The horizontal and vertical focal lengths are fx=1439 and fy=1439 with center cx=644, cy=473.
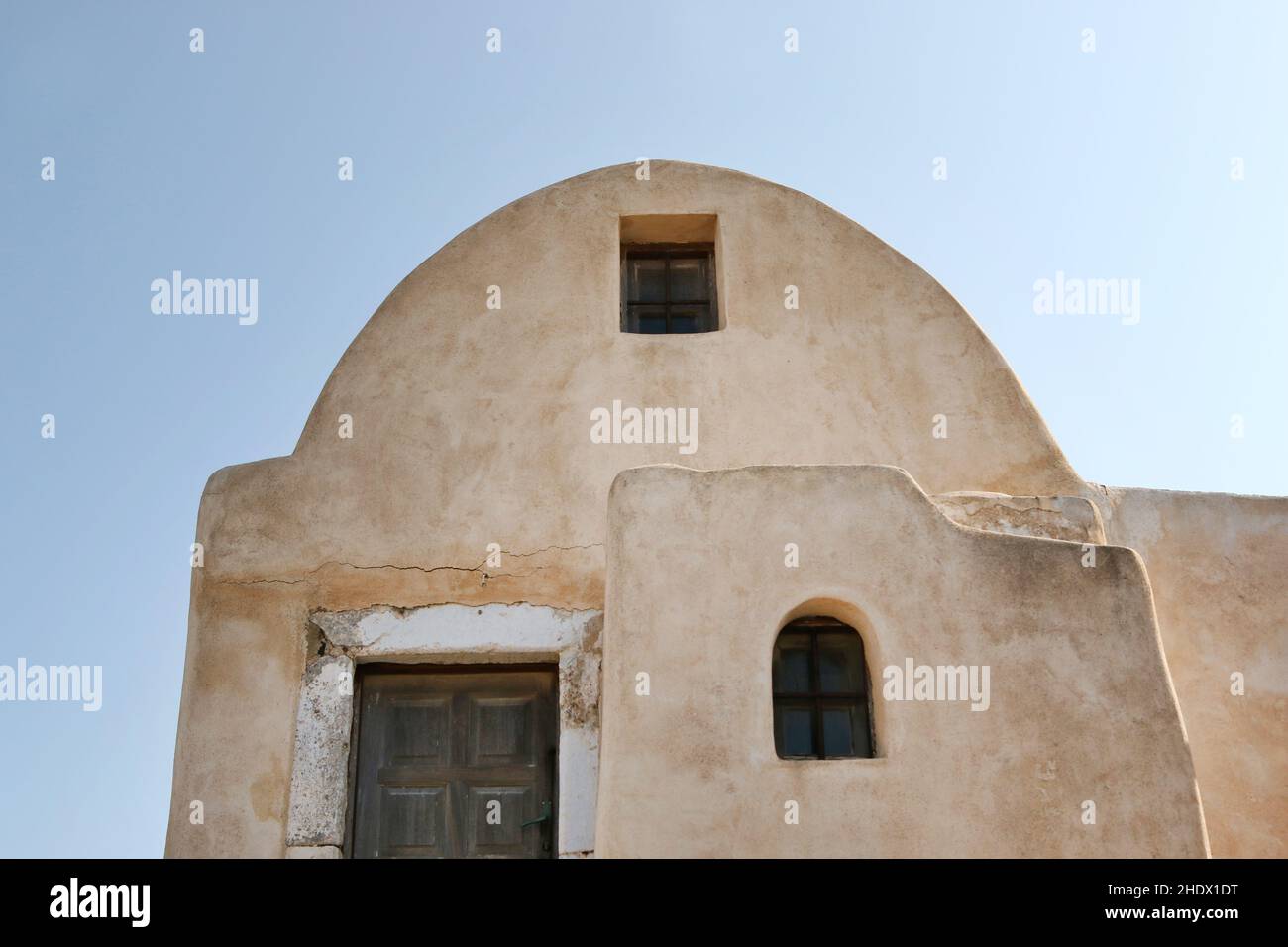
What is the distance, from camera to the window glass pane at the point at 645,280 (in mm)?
8273

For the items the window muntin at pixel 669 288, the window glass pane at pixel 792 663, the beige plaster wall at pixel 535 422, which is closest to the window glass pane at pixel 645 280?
the window muntin at pixel 669 288

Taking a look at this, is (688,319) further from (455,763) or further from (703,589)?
(455,763)

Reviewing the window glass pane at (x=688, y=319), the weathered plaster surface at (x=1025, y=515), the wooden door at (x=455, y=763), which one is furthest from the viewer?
the window glass pane at (x=688, y=319)

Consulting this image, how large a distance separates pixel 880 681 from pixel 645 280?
3.28m

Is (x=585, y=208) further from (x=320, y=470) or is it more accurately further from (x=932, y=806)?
(x=932, y=806)

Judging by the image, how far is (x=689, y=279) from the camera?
Answer: 8.35 metres

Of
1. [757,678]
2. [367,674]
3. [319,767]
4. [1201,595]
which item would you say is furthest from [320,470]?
[1201,595]

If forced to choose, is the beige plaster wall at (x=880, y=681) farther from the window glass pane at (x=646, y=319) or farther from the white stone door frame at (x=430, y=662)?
the window glass pane at (x=646, y=319)

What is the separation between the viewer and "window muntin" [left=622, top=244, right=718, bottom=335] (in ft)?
26.8

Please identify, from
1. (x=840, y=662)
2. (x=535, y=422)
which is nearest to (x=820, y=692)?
(x=840, y=662)

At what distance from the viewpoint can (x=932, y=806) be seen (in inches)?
223

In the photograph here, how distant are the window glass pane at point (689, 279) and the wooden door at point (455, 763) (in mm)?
2436

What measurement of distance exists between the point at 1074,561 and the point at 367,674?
11.2 ft
